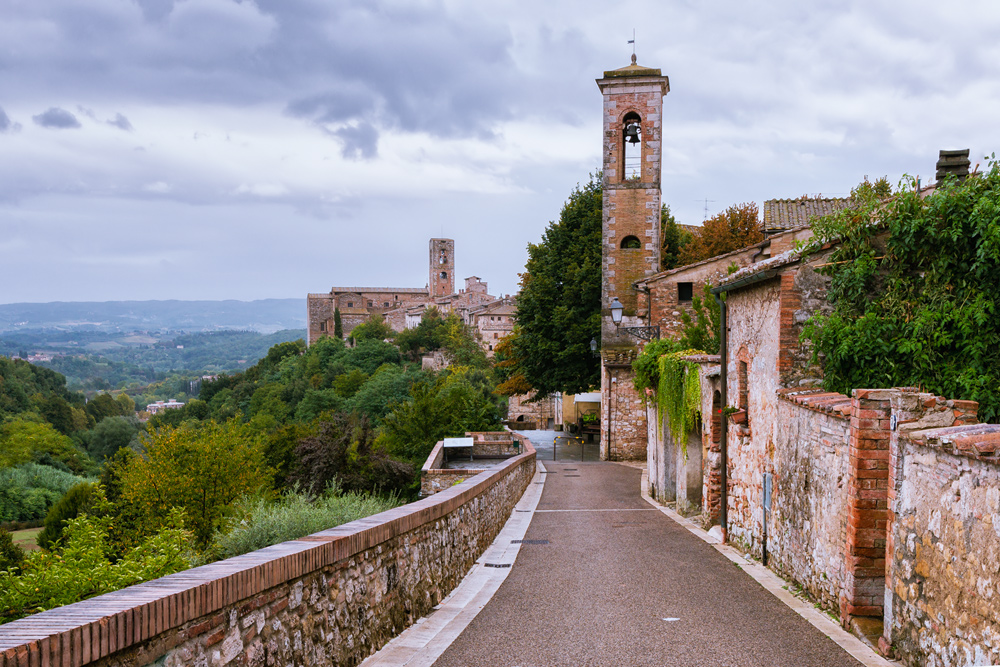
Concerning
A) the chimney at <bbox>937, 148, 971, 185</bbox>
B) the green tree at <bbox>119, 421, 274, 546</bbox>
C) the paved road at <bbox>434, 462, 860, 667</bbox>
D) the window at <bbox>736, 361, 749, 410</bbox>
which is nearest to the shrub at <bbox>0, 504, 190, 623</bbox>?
the paved road at <bbox>434, 462, 860, 667</bbox>

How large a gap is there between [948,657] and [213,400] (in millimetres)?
89980

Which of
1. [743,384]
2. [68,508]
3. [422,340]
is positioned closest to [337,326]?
[422,340]

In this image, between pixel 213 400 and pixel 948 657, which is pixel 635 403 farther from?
pixel 213 400

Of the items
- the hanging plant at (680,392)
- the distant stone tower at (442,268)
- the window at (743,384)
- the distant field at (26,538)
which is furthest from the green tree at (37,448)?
the distant stone tower at (442,268)

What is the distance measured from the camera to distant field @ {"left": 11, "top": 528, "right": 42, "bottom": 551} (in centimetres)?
3466

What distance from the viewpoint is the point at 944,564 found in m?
4.87

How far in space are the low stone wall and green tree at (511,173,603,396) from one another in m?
22.8

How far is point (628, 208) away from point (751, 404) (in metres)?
17.8

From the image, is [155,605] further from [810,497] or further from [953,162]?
[953,162]

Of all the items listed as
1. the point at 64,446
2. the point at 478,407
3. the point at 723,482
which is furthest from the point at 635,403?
the point at 64,446

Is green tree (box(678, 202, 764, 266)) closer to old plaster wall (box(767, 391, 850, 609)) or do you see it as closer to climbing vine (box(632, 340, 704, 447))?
climbing vine (box(632, 340, 704, 447))

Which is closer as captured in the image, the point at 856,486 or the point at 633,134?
the point at 856,486

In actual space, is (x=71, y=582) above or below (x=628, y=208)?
below

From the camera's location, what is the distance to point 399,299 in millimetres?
124188
